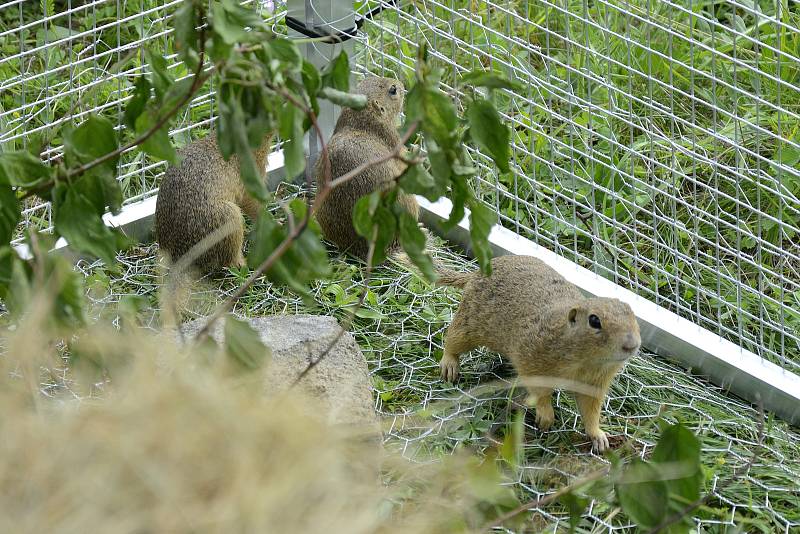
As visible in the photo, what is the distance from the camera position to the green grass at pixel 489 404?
3.75 m

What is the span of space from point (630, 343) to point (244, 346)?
1.81 meters

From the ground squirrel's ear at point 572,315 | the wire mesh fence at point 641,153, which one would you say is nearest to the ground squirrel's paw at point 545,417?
the ground squirrel's ear at point 572,315

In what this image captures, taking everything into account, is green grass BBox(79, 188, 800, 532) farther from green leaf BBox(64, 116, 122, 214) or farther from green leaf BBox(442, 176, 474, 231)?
green leaf BBox(442, 176, 474, 231)

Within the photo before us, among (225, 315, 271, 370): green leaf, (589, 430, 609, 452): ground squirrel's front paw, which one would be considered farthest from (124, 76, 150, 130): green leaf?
(589, 430, 609, 452): ground squirrel's front paw

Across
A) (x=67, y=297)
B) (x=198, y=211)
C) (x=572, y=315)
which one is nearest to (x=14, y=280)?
(x=67, y=297)

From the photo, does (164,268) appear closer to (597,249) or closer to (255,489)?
(597,249)

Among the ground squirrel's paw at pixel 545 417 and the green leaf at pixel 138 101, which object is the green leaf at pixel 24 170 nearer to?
the green leaf at pixel 138 101

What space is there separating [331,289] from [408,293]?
308 mm

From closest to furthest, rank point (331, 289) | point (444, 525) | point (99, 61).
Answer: point (444, 525), point (331, 289), point (99, 61)

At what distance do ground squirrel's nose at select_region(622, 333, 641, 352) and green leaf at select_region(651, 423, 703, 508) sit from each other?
4.34 feet

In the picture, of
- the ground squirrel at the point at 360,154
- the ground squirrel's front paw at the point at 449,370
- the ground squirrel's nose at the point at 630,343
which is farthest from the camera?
the ground squirrel at the point at 360,154

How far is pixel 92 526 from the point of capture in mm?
1498

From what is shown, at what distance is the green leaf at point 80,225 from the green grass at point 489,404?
105 cm

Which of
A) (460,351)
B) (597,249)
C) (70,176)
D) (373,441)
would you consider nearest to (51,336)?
(70,176)
